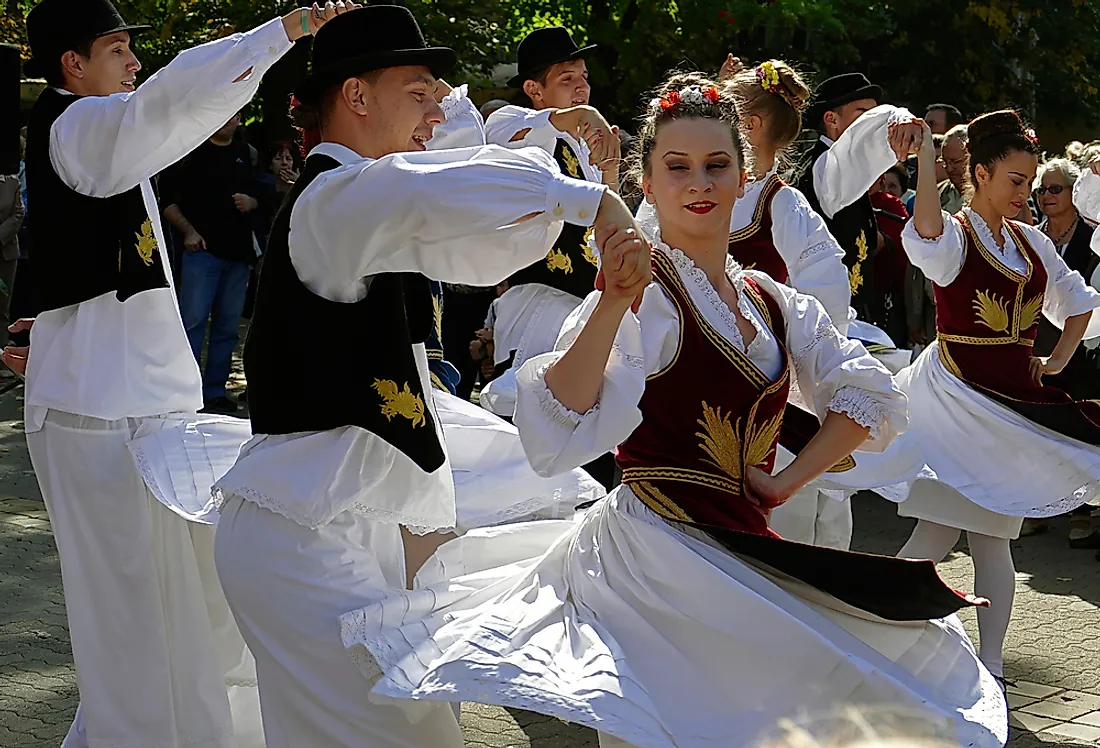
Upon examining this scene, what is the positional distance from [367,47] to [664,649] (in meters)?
1.31

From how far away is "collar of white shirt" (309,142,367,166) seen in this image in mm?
2932

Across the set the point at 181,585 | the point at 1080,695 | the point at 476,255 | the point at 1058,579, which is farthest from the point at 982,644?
the point at 476,255

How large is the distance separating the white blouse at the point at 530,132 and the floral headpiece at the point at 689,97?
2.28 metres

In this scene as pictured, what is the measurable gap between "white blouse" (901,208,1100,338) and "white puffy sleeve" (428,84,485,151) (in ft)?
5.11

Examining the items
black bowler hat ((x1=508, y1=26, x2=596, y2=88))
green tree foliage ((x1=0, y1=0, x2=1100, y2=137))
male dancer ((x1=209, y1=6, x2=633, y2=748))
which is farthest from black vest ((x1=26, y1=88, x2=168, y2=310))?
green tree foliage ((x1=0, y1=0, x2=1100, y2=137))

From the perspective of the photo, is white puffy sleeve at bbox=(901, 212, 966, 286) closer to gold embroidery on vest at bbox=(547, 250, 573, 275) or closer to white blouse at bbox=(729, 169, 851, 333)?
white blouse at bbox=(729, 169, 851, 333)

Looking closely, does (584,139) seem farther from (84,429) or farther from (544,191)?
(544,191)

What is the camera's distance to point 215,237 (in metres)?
9.98

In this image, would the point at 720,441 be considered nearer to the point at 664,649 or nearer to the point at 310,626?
the point at 664,649

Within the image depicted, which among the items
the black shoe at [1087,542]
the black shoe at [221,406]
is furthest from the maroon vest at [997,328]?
the black shoe at [221,406]

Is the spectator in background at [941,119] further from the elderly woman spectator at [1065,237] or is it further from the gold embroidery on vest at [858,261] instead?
the gold embroidery on vest at [858,261]

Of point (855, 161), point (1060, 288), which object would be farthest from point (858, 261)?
point (1060, 288)

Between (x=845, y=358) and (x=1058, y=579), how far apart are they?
12.4 ft

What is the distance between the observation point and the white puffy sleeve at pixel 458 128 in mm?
5277
